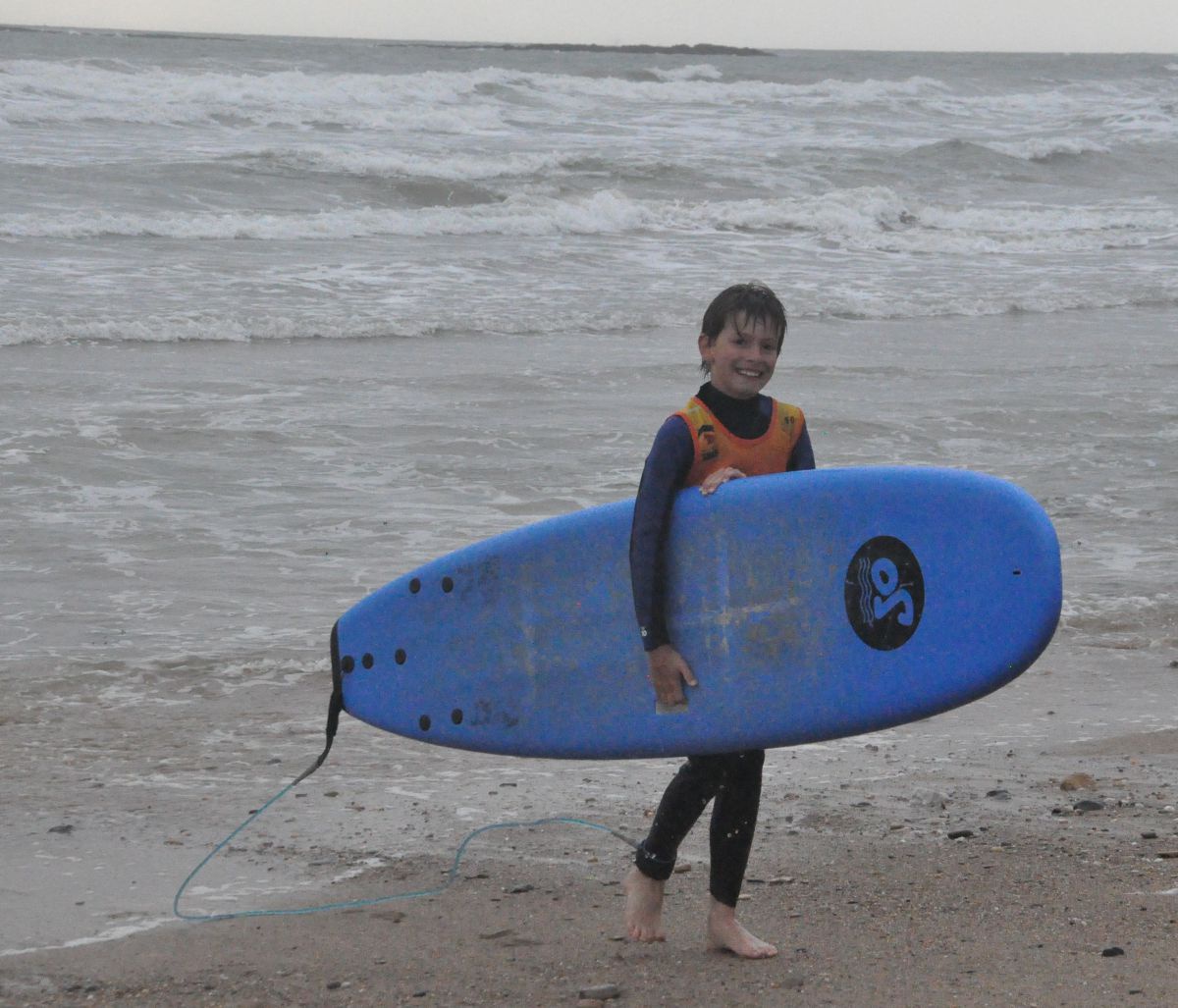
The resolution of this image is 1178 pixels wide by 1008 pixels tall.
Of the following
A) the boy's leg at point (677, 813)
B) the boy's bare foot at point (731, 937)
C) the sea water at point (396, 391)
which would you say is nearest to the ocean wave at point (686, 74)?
the sea water at point (396, 391)

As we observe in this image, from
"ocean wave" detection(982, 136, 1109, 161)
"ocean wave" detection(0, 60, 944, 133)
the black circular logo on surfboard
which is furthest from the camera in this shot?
"ocean wave" detection(982, 136, 1109, 161)

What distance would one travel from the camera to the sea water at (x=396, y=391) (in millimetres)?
3852

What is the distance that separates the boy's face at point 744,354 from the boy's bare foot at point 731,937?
3.10ft

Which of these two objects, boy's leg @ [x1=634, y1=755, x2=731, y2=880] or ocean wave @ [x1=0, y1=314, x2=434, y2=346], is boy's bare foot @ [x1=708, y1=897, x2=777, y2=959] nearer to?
boy's leg @ [x1=634, y1=755, x2=731, y2=880]

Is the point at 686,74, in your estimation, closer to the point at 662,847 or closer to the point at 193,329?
the point at 193,329

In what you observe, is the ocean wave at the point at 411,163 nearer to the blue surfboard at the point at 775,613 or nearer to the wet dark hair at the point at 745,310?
the blue surfboard at the point at 775,613

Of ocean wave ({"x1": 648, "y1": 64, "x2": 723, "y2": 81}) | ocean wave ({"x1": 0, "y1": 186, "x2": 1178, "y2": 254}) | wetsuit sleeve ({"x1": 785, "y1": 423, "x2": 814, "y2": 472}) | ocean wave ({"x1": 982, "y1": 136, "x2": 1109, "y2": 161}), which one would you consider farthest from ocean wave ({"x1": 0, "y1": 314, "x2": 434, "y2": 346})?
ocean wave ({"x1": 648, "y1": 64, "x2": 723, "y2": 81})

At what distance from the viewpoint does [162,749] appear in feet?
13.1

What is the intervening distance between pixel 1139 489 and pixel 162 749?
4781 millimetres

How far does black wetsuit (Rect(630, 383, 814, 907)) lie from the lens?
108 inches

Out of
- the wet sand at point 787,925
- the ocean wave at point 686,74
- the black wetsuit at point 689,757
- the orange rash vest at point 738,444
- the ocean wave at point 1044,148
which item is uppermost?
the ocean wave at point 686,74

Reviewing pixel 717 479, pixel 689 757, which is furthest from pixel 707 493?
pixel 689 757

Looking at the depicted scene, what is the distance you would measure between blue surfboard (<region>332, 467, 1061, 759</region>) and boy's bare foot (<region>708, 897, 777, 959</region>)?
0.97 ft

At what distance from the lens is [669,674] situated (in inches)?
113
